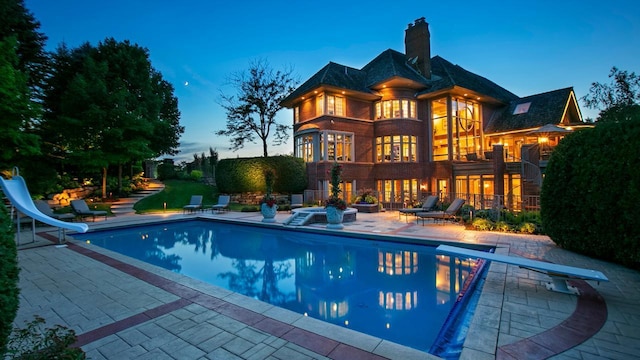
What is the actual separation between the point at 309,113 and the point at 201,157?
17.9 metres

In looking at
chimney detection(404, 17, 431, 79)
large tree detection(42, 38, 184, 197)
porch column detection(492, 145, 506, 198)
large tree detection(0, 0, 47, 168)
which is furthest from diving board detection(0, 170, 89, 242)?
chimney detection(404, 17, 431, 79)

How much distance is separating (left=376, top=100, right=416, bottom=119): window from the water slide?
17.6 m

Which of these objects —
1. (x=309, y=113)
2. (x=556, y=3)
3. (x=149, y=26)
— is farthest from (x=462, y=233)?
(x=149, y=26)

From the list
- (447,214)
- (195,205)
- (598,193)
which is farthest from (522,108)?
(195,205)

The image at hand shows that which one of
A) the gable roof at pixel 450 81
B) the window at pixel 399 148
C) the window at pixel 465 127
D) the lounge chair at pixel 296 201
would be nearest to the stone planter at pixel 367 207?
the lounge chair at pixel 296 201

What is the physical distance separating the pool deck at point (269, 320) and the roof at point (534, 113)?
55.2 feet

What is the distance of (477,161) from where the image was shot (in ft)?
57.6

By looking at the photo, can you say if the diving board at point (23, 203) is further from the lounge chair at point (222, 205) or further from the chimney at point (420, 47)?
the chimney at point (420, 47)

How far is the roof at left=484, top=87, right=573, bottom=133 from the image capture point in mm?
19109

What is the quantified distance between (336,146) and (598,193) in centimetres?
1435

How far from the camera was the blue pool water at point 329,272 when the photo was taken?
4.54 m

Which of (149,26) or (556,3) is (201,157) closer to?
(149,26)

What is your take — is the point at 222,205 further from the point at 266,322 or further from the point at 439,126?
the point at 439,126

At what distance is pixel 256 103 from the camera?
87.4 feet
